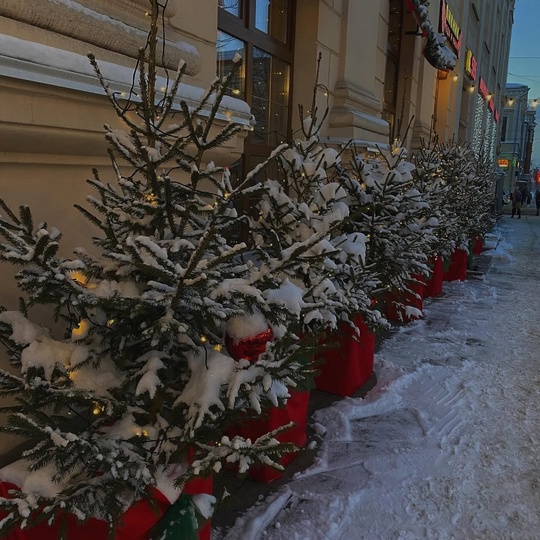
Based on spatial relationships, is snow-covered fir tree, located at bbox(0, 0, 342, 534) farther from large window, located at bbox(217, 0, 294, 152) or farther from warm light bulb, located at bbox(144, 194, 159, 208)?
large window, located at bbox(217, 0, 294, 152)

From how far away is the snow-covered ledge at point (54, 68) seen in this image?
219cm

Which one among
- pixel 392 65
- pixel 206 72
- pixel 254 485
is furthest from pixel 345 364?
pixel 392 65

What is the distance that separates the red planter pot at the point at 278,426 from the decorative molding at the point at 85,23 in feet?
7.07

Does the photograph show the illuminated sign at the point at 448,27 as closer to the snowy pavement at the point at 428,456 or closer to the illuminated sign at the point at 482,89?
the snowy pavement at the point at 428,456

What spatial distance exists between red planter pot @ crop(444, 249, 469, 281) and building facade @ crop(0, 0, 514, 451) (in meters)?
3.07

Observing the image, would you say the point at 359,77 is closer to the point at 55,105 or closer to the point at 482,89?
the point at 55,105

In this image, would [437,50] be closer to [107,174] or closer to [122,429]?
[107,174]

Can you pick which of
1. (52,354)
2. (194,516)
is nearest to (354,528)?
(194,516)

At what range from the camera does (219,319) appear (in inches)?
77.7

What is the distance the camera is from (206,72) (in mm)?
4160

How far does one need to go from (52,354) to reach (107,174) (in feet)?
4.69

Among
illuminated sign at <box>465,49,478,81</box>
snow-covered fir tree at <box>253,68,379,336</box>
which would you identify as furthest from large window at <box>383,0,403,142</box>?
illuminated sign at <box>465,49,478,81</box>

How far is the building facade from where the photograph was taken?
2432 millimetres

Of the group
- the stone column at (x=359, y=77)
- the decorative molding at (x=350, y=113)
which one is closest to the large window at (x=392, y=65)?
the stone column at (x=359, y=77)
